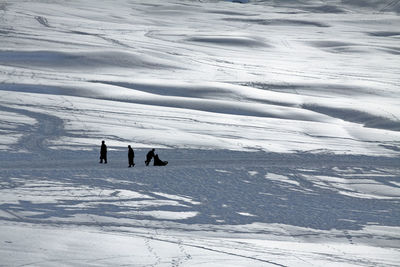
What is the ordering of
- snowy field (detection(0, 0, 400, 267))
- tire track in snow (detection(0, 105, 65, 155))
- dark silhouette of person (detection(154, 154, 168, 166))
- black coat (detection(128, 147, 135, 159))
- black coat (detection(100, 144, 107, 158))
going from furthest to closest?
tire track in snow (detection(0, 105, 65, 155))
dark silhouette of person (detection(154, 154, 168, 166))
black coat (detection(100, 144, 107, 158))
black coat (detection(128, 147, 135, 159))
snowy field (detection(0, 0, 400, 267))

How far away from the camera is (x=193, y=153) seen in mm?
19281

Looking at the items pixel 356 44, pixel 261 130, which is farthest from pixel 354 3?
pixel 261 130

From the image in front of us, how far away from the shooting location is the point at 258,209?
14219 mm

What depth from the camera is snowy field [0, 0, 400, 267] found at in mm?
11312

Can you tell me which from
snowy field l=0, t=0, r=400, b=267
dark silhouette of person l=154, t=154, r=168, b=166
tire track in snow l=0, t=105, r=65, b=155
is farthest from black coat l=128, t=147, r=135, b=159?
tire track in snow l=0, t=105, r=65, b=155

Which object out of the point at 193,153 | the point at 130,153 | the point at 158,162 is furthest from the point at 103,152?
the point at 193,153

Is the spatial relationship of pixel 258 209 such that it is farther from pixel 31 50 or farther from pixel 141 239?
pixel 31 50

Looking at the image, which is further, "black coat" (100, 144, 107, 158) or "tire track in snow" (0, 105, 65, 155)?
"tire track in snow" (0, 105, 65, 155)

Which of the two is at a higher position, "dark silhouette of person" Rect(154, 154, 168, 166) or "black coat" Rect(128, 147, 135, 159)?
"black coat" Rect(128, 147, 135, 159)

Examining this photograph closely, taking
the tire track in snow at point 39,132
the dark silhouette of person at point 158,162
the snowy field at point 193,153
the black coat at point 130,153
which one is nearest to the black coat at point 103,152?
the snowy field at point 193,153

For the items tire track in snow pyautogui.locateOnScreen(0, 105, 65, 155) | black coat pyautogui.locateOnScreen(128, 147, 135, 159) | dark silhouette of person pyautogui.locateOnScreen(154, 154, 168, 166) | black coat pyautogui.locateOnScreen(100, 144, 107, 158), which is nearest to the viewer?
black coat pyautogui.locateOnScreen(128, 147, 135, 159)

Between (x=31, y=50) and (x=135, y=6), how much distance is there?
42.7 metres

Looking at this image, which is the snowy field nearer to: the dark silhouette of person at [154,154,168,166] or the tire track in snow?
the tire track in snow

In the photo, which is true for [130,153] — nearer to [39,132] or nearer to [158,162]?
[158,162]
